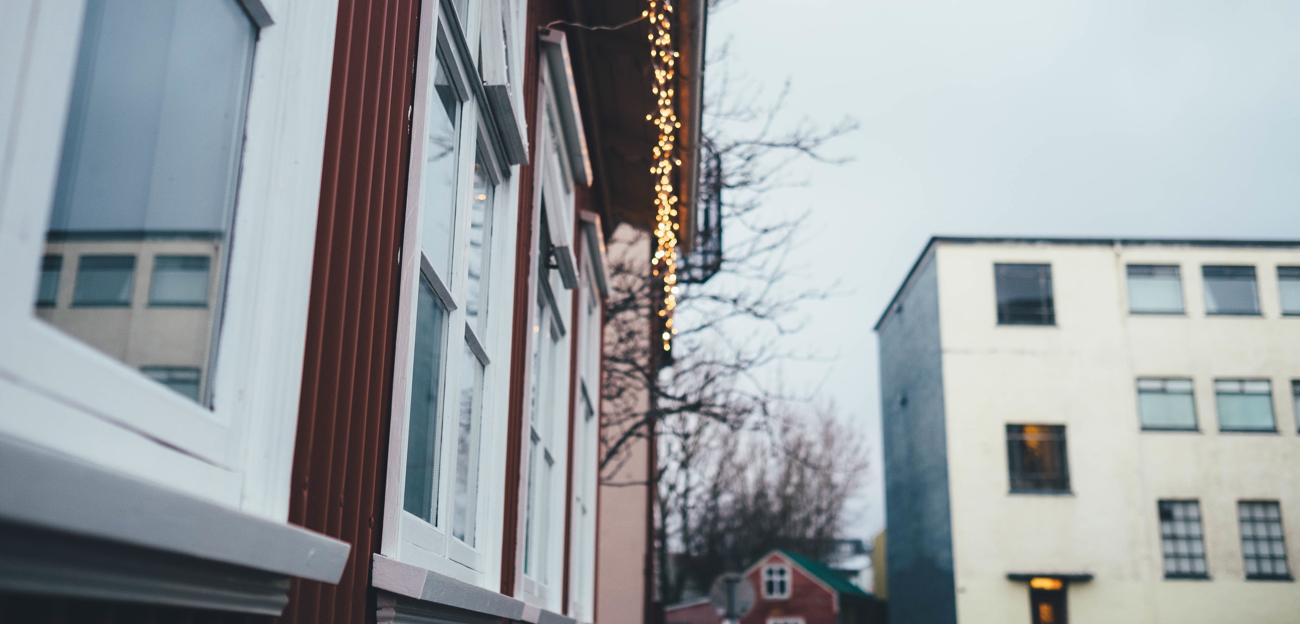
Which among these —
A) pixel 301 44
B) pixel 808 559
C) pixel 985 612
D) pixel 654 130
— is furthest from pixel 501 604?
pixel 808 559

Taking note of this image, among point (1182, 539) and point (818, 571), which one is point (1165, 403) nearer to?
point (1182, 539)

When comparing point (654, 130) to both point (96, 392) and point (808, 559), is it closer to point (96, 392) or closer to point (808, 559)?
point (96, 392)

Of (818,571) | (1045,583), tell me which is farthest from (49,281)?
(818,571)

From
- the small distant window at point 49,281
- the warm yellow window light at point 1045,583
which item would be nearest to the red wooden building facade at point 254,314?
the small distant window at point 49,281

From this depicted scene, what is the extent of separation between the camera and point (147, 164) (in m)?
1.15

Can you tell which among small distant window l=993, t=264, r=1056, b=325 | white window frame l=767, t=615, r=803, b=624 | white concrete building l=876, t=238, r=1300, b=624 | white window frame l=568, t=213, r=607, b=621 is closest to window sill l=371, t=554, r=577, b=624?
white window frame l=568, t=213, r=607, b=621

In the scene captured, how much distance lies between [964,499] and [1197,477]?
17.4 feet

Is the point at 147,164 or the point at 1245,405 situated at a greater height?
the point at 1245,405

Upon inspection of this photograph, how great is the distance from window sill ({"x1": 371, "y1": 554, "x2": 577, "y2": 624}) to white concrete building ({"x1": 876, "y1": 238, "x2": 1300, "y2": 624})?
75.5 ft

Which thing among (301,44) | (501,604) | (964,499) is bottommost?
(501,604)

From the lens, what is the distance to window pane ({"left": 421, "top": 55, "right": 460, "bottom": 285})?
2479 mm

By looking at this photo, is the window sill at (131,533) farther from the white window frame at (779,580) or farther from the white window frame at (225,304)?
the white window frame at (779,580)

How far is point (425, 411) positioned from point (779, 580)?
3895 cm

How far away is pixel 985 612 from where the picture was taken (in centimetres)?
2345
